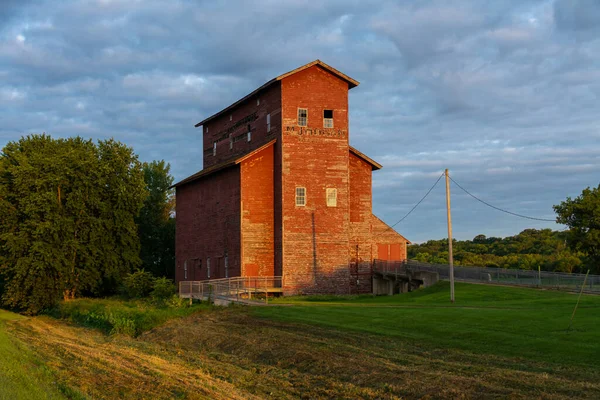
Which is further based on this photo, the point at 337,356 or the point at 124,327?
the point at 124,327

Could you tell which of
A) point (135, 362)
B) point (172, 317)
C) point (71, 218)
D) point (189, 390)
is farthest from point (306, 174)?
point (189, 390)

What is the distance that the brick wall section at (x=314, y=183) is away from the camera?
48031mm

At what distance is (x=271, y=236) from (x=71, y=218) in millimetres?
17282

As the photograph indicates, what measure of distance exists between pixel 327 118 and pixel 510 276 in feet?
55.7

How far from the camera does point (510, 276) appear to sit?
1720 inches

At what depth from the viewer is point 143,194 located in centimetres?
5925

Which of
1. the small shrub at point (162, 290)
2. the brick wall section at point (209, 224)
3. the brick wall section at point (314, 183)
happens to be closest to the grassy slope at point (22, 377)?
the small shrub at point (162, 290)

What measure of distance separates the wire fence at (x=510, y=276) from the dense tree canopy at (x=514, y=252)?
27.2 metres

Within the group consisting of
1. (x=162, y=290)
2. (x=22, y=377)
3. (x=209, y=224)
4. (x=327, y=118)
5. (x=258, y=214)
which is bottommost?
(x=22, y=377)

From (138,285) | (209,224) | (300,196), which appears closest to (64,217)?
(138,285)

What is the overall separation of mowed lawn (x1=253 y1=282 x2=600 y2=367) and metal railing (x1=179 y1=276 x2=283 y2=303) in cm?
701

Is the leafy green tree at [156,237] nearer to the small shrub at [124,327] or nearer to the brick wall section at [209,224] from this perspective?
the brick wall section at [209,224]

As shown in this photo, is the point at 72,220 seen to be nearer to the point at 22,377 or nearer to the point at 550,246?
the point at 22,377

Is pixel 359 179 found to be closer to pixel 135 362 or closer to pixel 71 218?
pixel 71 218
